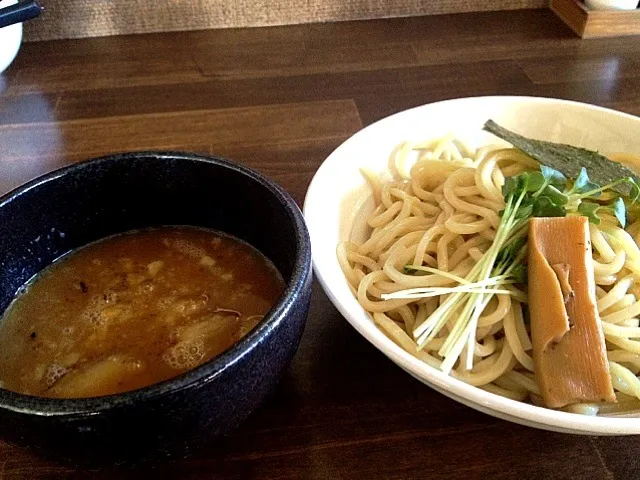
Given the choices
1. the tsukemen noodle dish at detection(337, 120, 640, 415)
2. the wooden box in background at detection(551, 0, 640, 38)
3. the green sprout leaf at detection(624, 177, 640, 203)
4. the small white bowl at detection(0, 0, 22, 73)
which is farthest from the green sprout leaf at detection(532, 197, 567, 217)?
the small white bowl at detection(0, 0, 22, 73)

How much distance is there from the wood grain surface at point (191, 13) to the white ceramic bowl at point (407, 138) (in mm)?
918

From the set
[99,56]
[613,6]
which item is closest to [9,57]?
[99,56]

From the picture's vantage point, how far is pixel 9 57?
1737 mm

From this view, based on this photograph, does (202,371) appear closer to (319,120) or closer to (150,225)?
(150,225)

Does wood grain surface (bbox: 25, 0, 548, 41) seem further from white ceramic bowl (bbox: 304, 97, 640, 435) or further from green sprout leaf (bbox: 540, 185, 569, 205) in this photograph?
green sprout leaf (bbox: 540, 185, 569, 205)

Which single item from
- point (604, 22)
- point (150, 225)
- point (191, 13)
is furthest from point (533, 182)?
point (191, 13)

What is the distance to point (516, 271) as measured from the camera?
3.05 feet

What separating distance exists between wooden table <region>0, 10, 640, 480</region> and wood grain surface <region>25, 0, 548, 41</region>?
4 centimetres

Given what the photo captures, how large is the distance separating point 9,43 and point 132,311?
48.7 inches

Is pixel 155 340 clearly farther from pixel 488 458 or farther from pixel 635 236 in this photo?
pixel 635 236

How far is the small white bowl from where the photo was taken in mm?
1662

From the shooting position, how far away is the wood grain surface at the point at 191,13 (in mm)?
1916

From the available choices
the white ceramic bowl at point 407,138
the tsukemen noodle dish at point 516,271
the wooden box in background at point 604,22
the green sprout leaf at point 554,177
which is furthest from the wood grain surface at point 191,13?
the green sprout leaf at point 554,177

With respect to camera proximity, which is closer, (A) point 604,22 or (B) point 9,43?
(B) point 9,43
